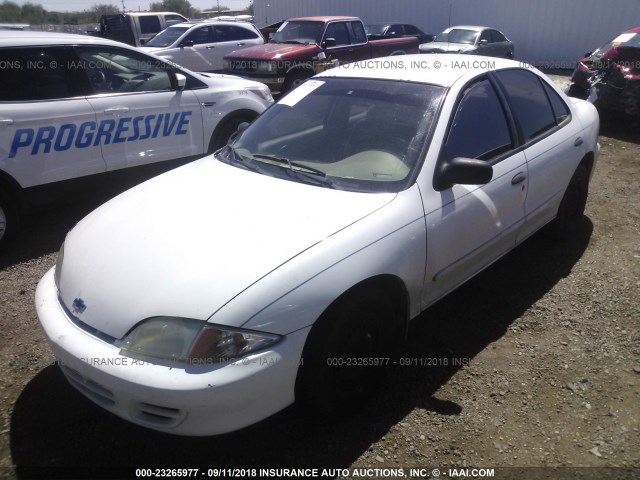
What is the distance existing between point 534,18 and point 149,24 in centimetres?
1282

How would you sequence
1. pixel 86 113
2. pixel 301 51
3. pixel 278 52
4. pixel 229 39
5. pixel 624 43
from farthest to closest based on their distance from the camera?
pixel 229 39, pixel 301 51, pixel 278 52, pixel 624 43, pixel 86 113

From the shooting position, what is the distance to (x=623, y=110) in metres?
8.00

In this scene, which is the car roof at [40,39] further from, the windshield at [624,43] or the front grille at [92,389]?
the windshield at [624,43]

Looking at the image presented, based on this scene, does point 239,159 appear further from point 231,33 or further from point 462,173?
point 231,33

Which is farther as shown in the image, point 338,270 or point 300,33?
point 300,33

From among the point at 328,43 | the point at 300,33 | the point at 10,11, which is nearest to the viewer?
the point at 328,43

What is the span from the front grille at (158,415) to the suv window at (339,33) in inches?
393

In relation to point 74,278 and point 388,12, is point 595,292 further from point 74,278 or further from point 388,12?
point 388,12

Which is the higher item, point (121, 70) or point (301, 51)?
point (121, 70)

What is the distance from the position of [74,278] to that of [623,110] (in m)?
8.36

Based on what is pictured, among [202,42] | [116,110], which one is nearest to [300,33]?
[202,42]

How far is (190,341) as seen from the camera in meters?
2.02

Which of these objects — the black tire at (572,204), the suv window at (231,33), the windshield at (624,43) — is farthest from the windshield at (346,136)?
the suv window at (231,33)

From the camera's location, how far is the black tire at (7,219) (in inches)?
167
